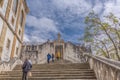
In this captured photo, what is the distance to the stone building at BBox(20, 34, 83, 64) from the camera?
95.7 feet

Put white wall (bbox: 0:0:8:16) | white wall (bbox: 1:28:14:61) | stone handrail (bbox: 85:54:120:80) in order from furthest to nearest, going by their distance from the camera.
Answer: white wall (bbox: 1:28:14:61) < white wall (bbox: 0:0:8:16) < stone handrail (bbox: 85:54:120:80)

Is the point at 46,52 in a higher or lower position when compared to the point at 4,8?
lower

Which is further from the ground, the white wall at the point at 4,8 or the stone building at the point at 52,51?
the white wall at the point at 4,8

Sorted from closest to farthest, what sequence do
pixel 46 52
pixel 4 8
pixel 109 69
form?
pixel 109 69, pixel 4 8, pixel 46 52

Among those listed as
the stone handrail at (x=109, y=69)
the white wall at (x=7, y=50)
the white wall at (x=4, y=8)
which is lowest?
the stone handrail at (x=109, y=69)

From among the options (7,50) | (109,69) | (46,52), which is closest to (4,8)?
(7,50)

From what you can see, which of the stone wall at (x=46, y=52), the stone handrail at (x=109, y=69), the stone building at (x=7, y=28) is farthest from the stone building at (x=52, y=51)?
the stone handrail at (x=109, y=69)

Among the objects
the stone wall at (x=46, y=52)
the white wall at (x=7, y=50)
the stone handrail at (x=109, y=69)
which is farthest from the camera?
the stone wall at (x=46, y=52)

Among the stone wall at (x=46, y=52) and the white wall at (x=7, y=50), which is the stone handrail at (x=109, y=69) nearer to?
the white wall at (x=7, y=50)

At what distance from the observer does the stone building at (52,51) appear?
2916 cm

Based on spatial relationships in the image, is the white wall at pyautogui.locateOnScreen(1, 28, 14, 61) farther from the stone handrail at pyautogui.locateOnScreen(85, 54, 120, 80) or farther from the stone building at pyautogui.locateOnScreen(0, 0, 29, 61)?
the stone handrail at pyautogui.locateOnScreen(85, 54, 120, 80)

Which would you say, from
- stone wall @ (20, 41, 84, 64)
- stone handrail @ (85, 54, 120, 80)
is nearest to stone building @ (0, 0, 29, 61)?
stone handrail @ (85, 54, 120, 80)

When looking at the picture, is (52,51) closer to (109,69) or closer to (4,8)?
(4,8)

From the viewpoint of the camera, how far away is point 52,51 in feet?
98.1
